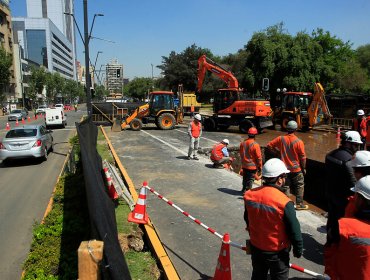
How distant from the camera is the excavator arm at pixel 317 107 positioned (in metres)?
23.2

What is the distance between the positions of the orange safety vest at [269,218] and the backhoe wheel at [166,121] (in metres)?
22.2

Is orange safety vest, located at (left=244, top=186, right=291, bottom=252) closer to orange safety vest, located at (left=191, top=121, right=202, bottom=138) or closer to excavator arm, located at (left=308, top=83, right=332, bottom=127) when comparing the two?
orange safety vest, located at (left=191, top=121, right=202, bottom=138)

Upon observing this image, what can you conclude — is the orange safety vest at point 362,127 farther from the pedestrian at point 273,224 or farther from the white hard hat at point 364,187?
the white hard hat at point 364,187

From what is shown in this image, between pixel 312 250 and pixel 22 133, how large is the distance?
12398 mm

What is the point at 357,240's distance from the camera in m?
2.95

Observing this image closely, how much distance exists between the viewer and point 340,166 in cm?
488

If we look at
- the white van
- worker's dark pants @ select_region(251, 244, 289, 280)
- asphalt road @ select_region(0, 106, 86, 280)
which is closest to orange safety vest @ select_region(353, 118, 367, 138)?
worker's dark pants @ select_region(251, 244, 289, 280)

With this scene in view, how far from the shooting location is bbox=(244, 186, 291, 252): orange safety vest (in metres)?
3.42

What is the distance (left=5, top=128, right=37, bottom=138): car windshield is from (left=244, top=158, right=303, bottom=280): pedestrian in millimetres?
12733

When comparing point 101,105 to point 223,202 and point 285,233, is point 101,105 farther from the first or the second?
point 285,233

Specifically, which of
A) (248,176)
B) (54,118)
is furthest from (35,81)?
(248,176)

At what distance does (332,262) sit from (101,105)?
27.1 meters

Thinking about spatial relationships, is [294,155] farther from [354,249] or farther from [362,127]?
[362,127]

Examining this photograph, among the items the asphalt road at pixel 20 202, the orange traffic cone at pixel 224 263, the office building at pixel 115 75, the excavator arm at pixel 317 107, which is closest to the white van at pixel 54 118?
the office building at pixel 115 75
